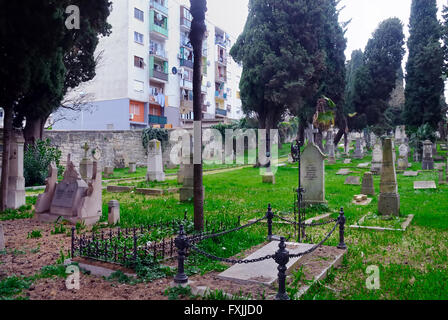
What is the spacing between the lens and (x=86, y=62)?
1633 cm

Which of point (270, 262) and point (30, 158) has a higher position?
point (30, 158)

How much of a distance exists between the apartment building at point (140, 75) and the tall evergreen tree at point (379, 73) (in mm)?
16263

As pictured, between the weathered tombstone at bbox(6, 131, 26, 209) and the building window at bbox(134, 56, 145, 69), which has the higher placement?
the building window at bbox(134, 56, 145, 69)

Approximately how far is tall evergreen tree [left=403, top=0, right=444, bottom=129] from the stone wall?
75.4 ft

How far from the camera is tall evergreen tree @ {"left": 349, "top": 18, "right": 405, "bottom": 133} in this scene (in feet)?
111

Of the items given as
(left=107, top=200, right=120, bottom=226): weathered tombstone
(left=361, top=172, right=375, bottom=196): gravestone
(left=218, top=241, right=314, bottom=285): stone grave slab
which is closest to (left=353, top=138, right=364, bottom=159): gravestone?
(left=361, top=172, right=375, bottom=196): gravestone

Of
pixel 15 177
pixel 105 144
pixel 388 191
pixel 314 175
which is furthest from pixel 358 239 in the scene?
pixel 105 144

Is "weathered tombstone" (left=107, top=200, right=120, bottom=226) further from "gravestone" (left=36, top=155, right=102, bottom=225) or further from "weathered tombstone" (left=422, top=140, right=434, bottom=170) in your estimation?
"weathered tombstone" (left=422, top=140, right=434, bottom=170)

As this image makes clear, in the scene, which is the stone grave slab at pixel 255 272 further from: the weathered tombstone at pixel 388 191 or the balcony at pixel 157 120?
the balcony at pixel 157 120

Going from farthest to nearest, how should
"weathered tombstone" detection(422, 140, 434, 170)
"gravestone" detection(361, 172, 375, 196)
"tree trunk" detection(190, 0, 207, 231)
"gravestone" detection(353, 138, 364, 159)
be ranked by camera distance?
1. "gravestone" detection(353, 138, 364, 159)
2. "weathered tombstone" detection(422, 140, 434, 170)
3. "gravestone" detection(361, 172, 375, 196)
4. "tree trunk" detection(190, 0, 207, 231)

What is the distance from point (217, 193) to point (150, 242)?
7.74m
